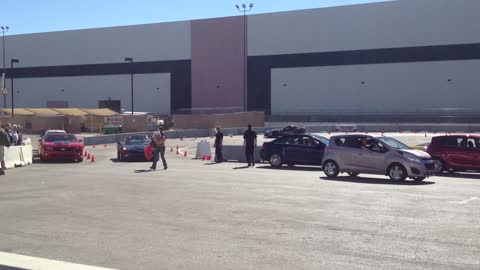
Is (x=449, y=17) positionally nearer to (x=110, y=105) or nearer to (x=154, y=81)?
(x=154, y=81)

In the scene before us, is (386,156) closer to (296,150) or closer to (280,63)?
(296,150)

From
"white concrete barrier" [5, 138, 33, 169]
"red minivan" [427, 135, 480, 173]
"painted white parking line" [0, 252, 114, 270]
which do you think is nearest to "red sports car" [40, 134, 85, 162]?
"white concrete barrier" [5, 138, 33, 169]

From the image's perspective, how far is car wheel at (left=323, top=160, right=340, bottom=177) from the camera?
62.4 ft

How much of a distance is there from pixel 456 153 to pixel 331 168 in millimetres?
4676

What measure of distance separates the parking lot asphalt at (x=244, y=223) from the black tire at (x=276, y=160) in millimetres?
6009

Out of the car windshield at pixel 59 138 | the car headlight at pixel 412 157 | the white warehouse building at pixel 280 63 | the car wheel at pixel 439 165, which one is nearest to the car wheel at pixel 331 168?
Answer: the car headlight at pixel 412 157

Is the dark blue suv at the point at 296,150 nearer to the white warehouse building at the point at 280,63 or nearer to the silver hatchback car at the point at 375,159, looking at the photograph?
the silver hatchback car at the point at 375,159

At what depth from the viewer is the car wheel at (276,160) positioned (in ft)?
77.6

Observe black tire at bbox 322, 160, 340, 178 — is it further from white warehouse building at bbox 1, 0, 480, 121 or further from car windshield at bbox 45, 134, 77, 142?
white warehouse building at bbox 1, 0, 480, 121

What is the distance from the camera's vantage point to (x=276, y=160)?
2375cm

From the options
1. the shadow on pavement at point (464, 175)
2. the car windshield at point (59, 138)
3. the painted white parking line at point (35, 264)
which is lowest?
the shadow on pavement at point (464, 175)

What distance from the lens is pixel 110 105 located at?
80.3 metres

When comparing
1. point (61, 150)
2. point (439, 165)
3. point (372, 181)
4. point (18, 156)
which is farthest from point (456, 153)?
point (18, 156)

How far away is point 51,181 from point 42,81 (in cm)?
7296
